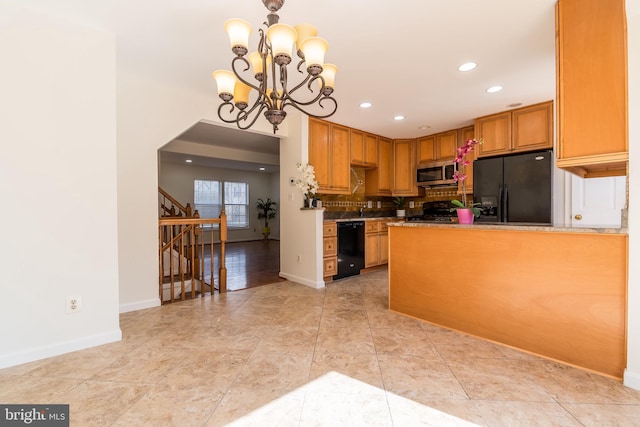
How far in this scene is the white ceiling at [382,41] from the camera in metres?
1.92

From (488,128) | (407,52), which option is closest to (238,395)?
(407,52)

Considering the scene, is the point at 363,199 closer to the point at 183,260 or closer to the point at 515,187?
the point at 515,187

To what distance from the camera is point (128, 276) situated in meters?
2.93

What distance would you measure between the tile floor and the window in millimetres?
6580

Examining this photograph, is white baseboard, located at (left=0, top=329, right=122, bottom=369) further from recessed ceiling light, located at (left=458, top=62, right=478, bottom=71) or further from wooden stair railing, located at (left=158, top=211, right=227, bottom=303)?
recessed ceiling light, located at (left=458, top=62, right=478, bottom=71)

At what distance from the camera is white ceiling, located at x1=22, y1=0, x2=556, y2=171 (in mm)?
1923

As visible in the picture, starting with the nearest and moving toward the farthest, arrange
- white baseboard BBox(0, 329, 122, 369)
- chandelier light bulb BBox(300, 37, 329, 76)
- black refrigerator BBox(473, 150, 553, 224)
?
chandelier light bulb BBox(300, 37, 329, 76) → white baseboard BBox(0, 329, 122, 369) → black refrigerator BBox(473, 150, 553, 224)

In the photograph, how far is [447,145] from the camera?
488cm

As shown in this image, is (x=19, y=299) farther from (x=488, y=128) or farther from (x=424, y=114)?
(x=488, y=128)

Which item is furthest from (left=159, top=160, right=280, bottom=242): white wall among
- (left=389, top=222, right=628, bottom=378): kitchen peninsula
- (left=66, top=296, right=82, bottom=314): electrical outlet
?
(left=389, top=222, right=628, bottom=378): kitchen peninsula

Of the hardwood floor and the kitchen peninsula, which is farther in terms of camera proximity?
the hardwood floor

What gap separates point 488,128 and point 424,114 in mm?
951

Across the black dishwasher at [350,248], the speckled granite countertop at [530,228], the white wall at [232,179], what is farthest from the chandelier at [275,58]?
the white wall at [232,179]

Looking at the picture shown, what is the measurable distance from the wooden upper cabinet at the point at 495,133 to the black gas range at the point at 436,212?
50.1 inches
